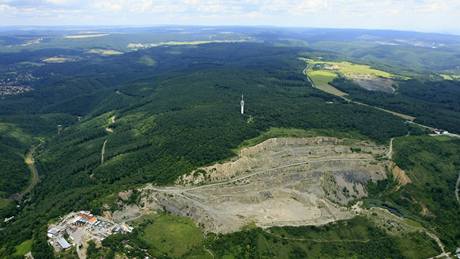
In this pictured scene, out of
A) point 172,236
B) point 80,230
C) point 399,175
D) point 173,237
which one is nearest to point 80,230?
point 80,230

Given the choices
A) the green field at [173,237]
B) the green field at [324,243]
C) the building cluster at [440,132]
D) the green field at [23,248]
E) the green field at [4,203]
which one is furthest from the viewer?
the building cluster at [440,132]

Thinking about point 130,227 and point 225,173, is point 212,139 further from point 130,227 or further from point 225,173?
point 130,227

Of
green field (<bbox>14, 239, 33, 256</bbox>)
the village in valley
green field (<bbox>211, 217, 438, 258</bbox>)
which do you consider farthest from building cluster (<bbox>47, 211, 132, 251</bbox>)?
green field (<bbox>211, 217, 438, 258</bbox>)

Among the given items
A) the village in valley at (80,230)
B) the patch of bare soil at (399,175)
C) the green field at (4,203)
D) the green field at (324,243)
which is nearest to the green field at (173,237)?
the green field at (324,243)

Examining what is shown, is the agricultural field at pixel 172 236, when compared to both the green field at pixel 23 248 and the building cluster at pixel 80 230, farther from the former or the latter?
the green field at pixel 23 248

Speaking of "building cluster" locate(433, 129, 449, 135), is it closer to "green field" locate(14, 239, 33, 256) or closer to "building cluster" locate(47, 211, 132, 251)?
"building cluster" locate(47, 211, 132, 251)

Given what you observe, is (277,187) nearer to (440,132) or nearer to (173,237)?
(173,237)
